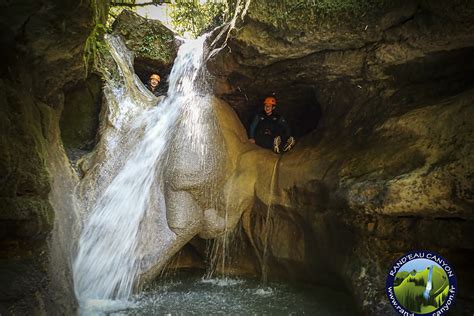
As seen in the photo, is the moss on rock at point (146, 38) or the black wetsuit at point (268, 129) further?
the moss on rock at point (146, 38)

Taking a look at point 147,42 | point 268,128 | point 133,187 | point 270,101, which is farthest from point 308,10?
point 147,42

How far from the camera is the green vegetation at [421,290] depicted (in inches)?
116

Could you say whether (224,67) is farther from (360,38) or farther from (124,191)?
(124,191)

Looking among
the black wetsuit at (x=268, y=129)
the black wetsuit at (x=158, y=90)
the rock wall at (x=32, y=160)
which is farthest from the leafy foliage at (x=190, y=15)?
the rock wall at (x=32, y=160)

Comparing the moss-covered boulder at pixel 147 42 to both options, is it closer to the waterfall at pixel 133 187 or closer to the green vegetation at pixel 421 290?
the waterfall at pixel 133 187

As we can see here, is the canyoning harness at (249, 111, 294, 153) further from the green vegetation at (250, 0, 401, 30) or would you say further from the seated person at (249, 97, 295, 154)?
the green vegetation at (250, 0, 401, 30)

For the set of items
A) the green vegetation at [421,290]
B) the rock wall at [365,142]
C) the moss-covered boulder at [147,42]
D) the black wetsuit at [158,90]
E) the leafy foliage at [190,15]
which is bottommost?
the green vegetation at [421,290]

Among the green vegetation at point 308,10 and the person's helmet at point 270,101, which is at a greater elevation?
the green vegetation at point 308,10

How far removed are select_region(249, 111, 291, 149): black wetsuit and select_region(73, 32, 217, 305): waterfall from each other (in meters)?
1.35

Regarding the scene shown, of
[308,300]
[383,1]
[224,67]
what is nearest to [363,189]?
[308,300]

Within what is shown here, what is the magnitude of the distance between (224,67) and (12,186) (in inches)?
194

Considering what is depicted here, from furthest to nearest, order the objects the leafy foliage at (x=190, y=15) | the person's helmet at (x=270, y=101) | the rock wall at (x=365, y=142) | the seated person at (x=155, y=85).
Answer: the leafy foliage at (x=190, y=15) < the seated person at (x=155, y=85) < the person's helmet at (x=270, y=101) < the rock wall at (x=365, y=142)

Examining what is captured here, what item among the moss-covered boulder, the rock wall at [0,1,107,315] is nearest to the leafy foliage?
the moss-covered boulder

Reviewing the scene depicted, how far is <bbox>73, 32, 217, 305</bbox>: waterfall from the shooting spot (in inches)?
201
